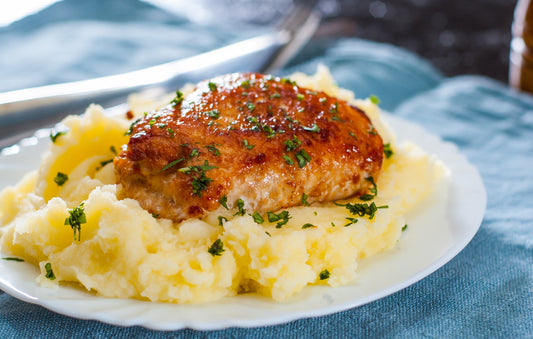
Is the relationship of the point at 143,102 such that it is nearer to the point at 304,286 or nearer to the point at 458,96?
the point at 304,286

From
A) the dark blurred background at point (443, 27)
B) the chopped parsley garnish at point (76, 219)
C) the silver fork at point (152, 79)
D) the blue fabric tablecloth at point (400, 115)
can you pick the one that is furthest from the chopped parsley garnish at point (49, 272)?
the dark blurred background at point (443, 27)

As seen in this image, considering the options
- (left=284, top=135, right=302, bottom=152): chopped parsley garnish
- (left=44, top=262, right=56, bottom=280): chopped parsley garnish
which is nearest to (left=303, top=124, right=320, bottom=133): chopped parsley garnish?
(left=284, top=135, right=302, bottom=152): chopped parsley garnish

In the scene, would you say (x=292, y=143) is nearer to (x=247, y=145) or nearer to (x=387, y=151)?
(x=247, y=145)

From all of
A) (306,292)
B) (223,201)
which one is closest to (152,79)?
(223,201)

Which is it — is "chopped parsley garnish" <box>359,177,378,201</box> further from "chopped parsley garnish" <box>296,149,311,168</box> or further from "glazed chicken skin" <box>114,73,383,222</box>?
"chopped parsley garnish" <box>296,149,311,168</box>

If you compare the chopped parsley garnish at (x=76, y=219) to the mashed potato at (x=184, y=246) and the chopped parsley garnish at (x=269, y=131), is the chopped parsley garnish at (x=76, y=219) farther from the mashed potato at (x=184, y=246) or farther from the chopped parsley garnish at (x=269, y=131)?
the chopped parsley garnish at (x=269, y=131)

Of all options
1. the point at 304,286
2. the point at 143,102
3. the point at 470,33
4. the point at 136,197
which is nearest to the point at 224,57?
the point at 143,102
